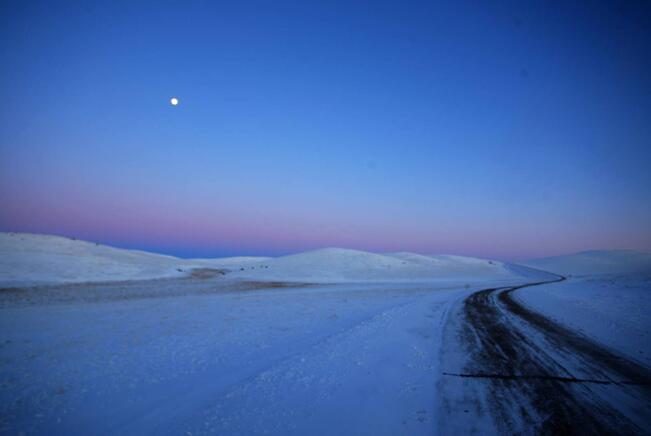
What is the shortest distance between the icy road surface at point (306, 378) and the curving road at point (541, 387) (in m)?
0.03

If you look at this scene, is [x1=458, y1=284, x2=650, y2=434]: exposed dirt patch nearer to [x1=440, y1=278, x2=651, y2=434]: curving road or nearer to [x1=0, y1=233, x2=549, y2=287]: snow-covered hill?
[x1=440, y1=278, x2=651, y2=434]: curving road

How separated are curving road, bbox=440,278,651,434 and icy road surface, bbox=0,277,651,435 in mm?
33

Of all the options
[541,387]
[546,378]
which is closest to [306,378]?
[541,387]

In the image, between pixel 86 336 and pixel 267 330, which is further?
pixel 267 330

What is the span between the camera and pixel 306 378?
6.51 m

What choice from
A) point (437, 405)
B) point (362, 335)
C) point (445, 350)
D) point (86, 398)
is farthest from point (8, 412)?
point (445, 350)

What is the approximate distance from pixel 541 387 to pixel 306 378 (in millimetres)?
4832

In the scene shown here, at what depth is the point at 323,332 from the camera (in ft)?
35.2

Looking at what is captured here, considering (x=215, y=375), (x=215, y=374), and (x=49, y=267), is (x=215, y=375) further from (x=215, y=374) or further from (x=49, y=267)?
(x=49, y=267)

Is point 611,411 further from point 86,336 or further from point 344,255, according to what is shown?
point 344,255

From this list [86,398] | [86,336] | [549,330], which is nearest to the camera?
[86,398]

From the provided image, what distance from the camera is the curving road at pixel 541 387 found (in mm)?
4535

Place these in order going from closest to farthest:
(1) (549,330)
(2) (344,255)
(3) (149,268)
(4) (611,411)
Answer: (4) (611,411) → (1) (549,330) → (3) (149,268) → (2) (344,255)

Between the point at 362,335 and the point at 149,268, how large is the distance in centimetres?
4125
